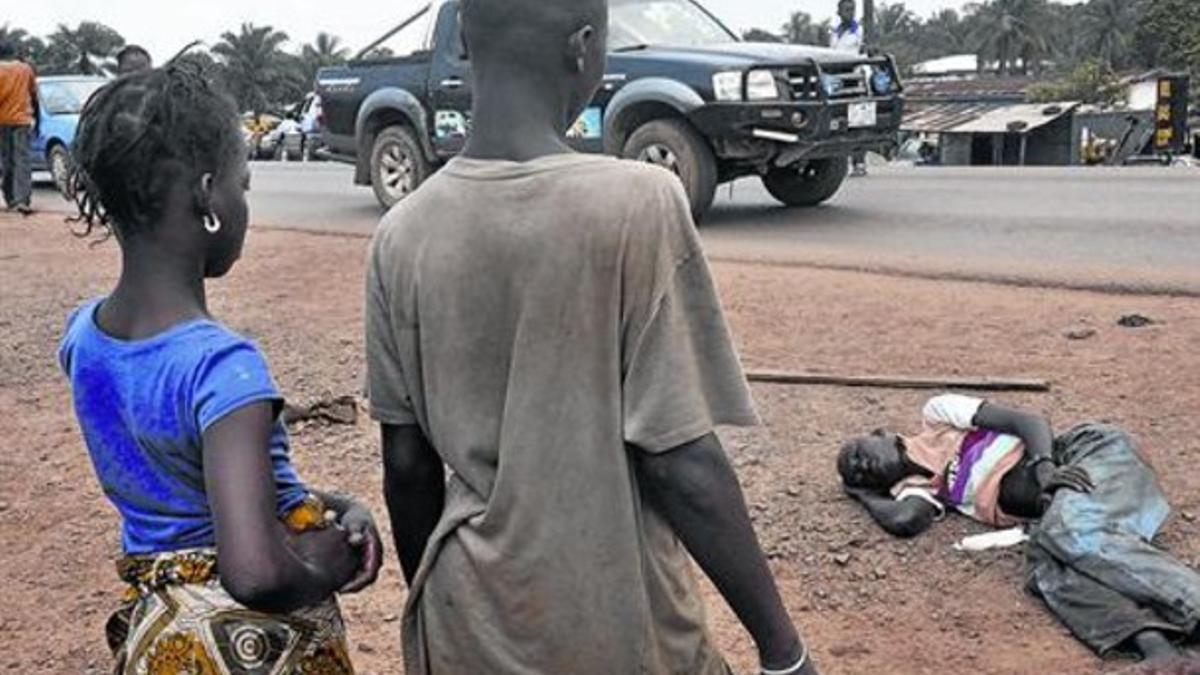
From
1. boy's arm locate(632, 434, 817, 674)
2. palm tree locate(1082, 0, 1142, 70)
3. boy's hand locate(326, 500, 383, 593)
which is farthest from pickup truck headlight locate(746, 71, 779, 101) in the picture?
palm tree locate(1082, 0, 1142, 70)

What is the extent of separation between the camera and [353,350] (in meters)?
6.75

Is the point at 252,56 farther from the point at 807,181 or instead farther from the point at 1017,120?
the point at 807,181

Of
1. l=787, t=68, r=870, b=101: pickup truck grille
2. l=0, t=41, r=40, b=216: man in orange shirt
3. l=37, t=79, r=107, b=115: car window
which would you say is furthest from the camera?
l=37, t=79, r=107, b=115: car window

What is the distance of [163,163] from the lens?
180 cm

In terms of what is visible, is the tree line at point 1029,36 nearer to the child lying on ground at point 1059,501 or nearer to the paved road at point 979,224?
the paved road at point 979,224

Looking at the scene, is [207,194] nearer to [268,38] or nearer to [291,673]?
[291,673]

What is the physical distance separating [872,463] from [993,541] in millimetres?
502

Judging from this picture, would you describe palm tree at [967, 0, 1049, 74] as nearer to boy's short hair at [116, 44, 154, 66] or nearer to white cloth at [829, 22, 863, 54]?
white cloth at [829, 22, 863, 54]

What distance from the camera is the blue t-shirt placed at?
1727mm

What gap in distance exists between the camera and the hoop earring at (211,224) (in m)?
1.85

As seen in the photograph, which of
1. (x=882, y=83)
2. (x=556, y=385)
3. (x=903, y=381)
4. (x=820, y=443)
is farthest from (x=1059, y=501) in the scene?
(x=882, y=83)

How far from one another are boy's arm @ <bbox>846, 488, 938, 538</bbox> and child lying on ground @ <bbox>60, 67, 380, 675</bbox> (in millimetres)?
2623

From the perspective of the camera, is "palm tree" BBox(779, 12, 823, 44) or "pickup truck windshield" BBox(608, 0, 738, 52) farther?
"palm tree" BBox(779, 12, 823, 44)

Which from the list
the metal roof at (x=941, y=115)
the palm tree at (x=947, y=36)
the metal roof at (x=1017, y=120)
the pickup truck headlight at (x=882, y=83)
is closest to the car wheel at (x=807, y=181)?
the pickup truck headlight at (x=882, y=83)
